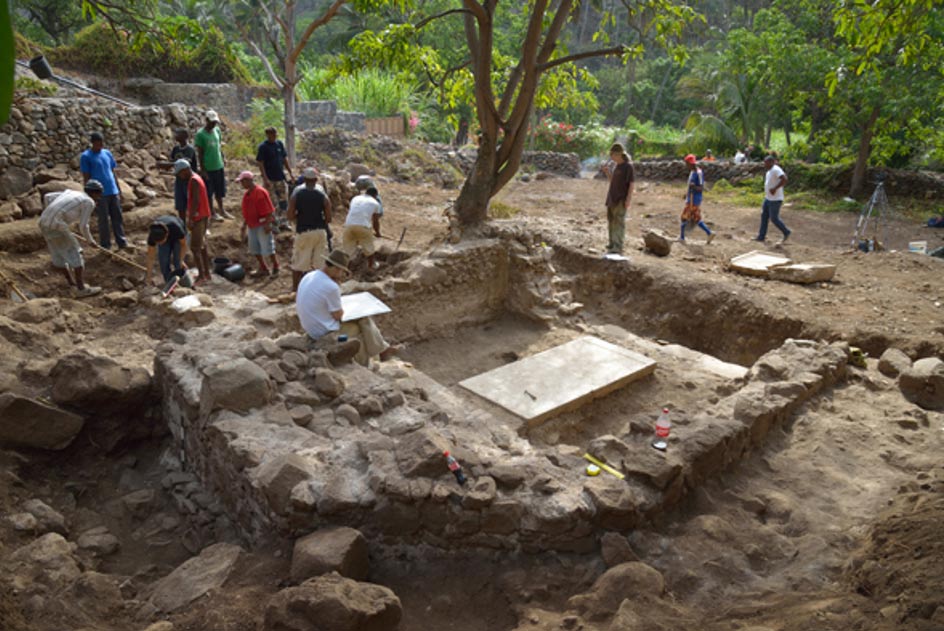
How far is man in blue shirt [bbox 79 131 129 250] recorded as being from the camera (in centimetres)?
857

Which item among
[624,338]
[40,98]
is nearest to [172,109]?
[40,98]

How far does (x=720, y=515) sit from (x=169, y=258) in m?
6.70

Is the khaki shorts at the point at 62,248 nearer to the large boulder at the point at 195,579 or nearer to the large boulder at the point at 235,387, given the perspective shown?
the large boulder at the point at 235,387

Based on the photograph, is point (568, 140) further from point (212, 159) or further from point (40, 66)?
point (40, 66)

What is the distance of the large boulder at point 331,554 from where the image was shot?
3459 mm

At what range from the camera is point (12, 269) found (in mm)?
8008

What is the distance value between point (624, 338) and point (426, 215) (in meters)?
6.41

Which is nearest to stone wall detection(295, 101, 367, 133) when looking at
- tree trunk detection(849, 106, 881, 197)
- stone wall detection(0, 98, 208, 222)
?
stone wall detection(0, 98, 208, 222)

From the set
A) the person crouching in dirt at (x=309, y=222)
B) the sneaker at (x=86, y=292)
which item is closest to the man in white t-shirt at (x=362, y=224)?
the person crouching in dirt at (x=309, y=222)

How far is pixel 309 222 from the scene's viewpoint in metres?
8.01

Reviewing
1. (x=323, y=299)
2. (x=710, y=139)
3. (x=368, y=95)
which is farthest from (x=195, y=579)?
(x=710, y=139)

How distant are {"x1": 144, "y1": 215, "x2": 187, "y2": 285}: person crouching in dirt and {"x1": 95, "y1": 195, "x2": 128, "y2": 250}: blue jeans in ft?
4.67

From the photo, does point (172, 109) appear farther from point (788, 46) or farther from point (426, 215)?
point (788, 46)

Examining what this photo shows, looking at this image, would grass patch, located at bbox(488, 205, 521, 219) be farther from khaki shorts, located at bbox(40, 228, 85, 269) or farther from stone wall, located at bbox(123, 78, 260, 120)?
stone wall, located at bbox(123, 78, 260, 120)
